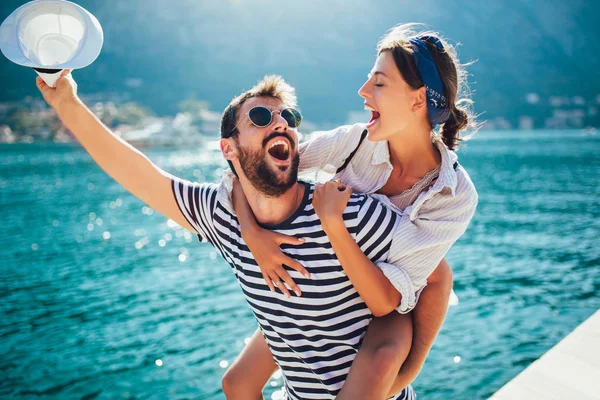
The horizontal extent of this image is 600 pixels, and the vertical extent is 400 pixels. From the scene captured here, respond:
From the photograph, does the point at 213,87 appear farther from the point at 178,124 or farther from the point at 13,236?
the point at 13,236

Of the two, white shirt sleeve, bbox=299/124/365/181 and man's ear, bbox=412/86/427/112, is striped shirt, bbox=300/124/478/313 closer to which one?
white shirt sleeve, bbox=299/124/365/181

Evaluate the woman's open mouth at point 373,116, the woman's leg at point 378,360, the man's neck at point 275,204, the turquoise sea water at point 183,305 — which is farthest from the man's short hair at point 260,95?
the turquoise sea water at point 183,305

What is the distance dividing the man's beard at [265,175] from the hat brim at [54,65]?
707 mm

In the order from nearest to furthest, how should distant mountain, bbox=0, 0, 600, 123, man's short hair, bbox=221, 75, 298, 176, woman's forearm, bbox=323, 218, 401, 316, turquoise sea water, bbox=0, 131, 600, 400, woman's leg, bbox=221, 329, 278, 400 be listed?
woman's forearm, bbox=323, 218, 401, 316 → man's short hair, bbox=221, 75, 298, 176 → woman's leg, bbox=221, 329, 278, 400 → turquoise sea water, bbox=0, 131, 600, 400 → distant mountain, bbox=0, 0, 600, 123

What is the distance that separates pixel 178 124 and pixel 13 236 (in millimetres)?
78129

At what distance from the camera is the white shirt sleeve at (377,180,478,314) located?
200cm

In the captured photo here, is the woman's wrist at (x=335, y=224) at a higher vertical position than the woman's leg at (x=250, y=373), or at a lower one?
higher

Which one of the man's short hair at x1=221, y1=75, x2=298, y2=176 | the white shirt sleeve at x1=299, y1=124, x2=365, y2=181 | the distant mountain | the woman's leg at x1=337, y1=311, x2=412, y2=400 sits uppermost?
the distant mountain

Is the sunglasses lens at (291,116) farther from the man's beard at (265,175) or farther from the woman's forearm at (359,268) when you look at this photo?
the woman's forearm at (359,268)

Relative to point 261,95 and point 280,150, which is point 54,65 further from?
Result: point 280,150

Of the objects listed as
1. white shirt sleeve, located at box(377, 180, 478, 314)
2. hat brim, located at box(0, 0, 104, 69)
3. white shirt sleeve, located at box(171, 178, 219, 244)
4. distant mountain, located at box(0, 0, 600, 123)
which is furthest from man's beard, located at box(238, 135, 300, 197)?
distant mountain, located at box(0, 0, 600, 123)

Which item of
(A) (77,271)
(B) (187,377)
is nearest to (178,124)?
(A) (77,271)

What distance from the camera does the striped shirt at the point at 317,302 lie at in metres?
2.03

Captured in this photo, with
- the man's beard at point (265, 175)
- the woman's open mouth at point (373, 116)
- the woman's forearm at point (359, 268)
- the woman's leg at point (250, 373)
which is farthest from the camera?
the woman's leg at point (250, 373)
